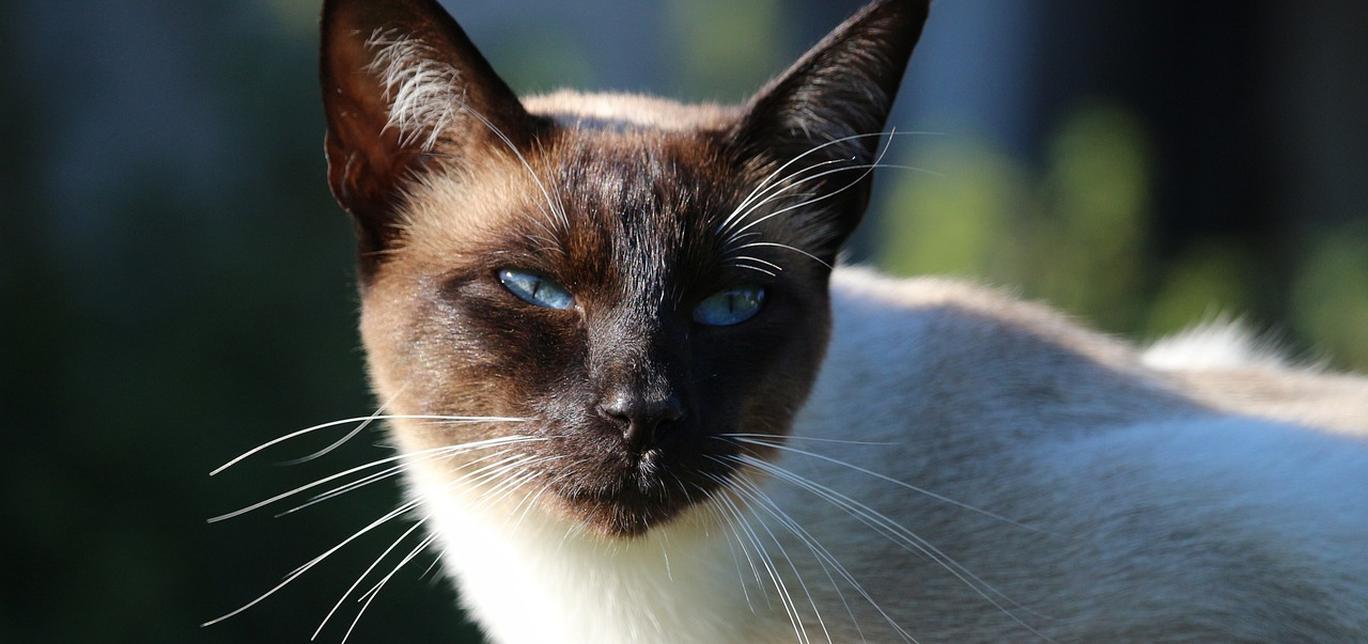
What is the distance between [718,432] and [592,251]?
226 mm

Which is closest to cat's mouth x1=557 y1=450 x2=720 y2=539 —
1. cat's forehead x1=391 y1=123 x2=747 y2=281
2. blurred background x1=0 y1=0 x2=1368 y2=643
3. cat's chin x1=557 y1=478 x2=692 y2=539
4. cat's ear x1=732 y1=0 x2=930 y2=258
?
cat's chin x1=557 y1=478 x2=692 y2=539

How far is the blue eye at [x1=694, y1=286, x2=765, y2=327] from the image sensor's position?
139 cm

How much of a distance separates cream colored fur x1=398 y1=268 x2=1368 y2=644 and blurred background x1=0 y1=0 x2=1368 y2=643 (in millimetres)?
1283

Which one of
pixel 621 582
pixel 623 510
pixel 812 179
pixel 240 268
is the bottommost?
pixel 240 268

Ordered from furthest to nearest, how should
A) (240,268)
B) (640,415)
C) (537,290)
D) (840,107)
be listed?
1. (240,268)
2. (840,107)
3. (537,290)
4. (640,415)

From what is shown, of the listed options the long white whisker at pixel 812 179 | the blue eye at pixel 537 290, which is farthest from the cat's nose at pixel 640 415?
the long white whisker at pixel 812 179

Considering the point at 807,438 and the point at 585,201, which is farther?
the point at 807,438

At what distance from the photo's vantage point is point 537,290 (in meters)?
1.36

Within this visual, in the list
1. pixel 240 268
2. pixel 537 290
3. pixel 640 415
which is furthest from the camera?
pixel 240 268

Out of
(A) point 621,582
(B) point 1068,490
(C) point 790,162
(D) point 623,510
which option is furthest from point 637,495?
(B) point 1068,490

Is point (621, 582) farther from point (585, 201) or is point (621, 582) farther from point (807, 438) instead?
point (585, 201)

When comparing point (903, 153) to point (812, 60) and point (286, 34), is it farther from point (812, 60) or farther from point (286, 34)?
point (812, 60)

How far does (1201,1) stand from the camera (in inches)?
186

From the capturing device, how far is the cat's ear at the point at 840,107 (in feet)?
4.52
